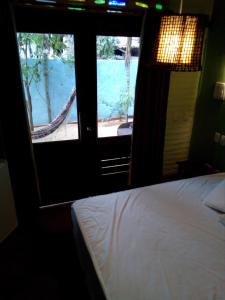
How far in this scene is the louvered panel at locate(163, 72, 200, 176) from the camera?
9.11ft

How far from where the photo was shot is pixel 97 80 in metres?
2.53

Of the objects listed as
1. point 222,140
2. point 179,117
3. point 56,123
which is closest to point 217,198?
point 222,140

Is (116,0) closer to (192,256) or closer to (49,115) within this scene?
(49,115)

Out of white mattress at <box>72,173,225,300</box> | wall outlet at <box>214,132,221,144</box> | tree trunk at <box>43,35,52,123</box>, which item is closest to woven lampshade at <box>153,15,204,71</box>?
white mattress at <box>72,173,225,300</box>

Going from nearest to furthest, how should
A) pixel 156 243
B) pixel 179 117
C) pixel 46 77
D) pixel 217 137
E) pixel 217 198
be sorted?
1. pixel 156 243
2. pixel 217 198
3. pixel 46 77
4. pixel 217 137
5. pixel 179 117

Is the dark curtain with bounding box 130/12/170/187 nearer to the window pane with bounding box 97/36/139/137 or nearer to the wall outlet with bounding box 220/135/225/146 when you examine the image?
the window pane with bounding box 97/36/139/137

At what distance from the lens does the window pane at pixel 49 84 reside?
2.22 metres

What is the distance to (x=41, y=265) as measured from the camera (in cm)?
208

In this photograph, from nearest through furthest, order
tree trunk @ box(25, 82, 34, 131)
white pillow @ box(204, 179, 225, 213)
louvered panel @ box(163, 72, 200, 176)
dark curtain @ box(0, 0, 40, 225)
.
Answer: white pillow @ box(204, 179, 225, 213) < dark curtain @ box(0, 0, 40, 225) < tree trunk @ box(25, 82, 34, 131) < louvered panel @ box(163, 72, 200, 176)

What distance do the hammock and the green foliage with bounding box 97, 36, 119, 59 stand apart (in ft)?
1.62

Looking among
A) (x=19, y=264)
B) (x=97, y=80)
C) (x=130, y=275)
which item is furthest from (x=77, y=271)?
(x=97, y=80)

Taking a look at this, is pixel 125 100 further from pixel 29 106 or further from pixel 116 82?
pixel 29 106

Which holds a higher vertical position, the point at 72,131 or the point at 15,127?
the point at 15,127

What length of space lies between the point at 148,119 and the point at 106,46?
3.03 ft
